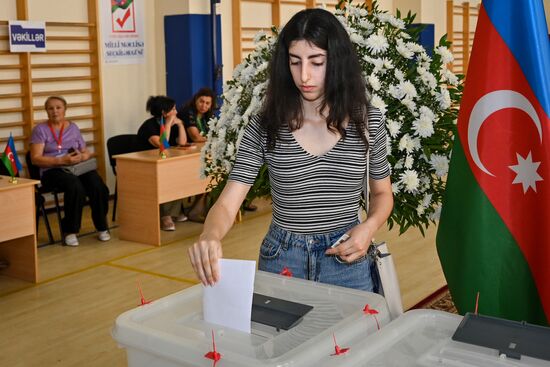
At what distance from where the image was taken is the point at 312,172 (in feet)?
6.02

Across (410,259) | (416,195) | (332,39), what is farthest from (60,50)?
(332,39)


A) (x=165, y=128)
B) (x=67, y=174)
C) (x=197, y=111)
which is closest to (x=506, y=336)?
(x=67, y=174)

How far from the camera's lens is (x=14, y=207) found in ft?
15.9

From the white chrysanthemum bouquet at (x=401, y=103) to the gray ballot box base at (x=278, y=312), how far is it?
1097mm

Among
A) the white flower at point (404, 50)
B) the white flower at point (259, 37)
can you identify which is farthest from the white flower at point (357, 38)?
the white flower at point (259, 37)

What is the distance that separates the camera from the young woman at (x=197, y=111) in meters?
6.97

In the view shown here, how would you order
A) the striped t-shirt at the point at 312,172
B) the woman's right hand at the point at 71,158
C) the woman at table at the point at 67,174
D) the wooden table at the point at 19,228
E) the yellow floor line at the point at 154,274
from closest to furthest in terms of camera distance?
the striped t-shirt at the point at 312,172 → the wooden table at the point at 19,228 → the yellow floor line at the point at 154,274 → the woman at table at the point at 67,174 → the woman's right hand at the point at 71,158

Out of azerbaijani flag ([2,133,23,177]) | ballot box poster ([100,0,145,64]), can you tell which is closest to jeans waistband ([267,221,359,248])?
azerbaijani flag ([2,133,23,177])

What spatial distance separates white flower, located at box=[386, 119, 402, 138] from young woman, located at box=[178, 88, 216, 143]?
4.65 m

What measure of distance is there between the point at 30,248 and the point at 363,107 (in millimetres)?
3678

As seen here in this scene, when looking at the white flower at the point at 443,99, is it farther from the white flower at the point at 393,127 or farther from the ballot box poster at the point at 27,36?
the ballot box poster at the point at 27,36

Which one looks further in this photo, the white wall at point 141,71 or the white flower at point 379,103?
the white wall at point 141,71

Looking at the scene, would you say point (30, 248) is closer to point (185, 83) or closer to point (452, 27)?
point (185, 83)

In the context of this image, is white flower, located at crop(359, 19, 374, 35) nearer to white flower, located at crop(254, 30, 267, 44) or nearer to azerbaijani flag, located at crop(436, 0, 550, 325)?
white flower, located at crop(254, 30, 267, 44)
